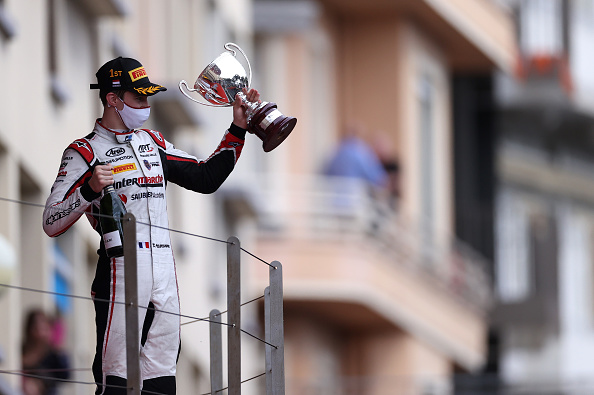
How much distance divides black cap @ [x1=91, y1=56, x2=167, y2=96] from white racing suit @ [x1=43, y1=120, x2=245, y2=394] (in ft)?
0.66

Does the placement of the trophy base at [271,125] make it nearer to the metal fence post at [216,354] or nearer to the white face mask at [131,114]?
the white face mask at [131,114]

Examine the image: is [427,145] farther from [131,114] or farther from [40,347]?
[131,114]

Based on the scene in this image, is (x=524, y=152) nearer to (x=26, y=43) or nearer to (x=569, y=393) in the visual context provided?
(x=569, y=393)

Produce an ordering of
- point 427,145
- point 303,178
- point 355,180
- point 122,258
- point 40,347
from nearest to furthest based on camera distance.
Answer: point 122,258 → point 40,347 → point 355,180 → point 303,178 → point 427,145

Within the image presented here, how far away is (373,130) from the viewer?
110 feet

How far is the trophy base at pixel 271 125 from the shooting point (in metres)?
Answer: 8.46

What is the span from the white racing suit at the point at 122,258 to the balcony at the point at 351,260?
1861cm

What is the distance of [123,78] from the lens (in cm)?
834

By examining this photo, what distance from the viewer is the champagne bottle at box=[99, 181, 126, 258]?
8.03 metres

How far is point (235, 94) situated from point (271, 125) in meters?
0.29

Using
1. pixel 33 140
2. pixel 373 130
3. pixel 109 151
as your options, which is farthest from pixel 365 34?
pixel 109 151

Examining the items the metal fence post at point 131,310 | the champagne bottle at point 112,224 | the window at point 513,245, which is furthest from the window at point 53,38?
the window at point 513,245

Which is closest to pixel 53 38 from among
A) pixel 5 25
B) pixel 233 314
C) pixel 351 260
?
pixel 5 25

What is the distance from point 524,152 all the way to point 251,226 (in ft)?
60.1
